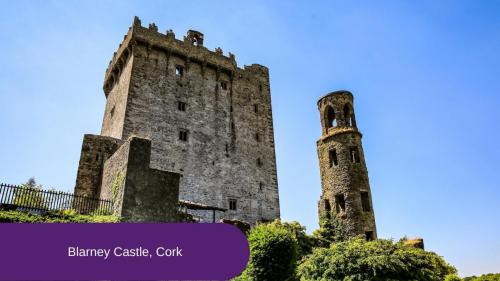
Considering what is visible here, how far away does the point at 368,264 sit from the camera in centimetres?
1596

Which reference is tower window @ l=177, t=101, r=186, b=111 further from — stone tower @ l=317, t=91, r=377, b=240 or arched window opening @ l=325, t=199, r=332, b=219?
arched window opening @ l=325, t=199, r=332, b=219

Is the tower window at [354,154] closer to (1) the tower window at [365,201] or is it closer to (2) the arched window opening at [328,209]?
(1) the tower window at [365,201]

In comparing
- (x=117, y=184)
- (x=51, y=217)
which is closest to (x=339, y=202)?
(x=117, y=184)

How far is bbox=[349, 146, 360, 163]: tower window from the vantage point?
28859mm

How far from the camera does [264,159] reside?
1275 inches

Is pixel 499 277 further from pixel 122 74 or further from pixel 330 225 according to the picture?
pixel 122 74

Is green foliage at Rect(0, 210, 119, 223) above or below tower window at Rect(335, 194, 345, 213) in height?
below

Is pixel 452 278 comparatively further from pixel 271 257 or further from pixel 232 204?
pixel 232 204

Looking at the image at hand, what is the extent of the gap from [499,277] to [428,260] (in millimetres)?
4065

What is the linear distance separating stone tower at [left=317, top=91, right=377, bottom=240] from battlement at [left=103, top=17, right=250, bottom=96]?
381 inches

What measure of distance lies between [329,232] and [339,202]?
7.54 ft

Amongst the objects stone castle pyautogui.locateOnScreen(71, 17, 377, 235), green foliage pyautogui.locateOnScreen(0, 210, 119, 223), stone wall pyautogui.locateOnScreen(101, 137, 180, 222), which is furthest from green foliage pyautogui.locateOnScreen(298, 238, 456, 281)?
green foliage pyautogui.locateOnScreen(0, 210, 119, 223)

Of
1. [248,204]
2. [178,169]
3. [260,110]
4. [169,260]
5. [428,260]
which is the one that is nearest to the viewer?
[169,260]

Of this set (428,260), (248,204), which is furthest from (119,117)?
(428,260)
